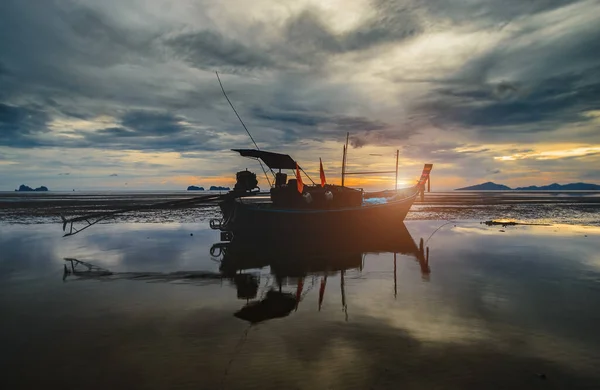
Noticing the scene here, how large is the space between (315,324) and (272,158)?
20.2m

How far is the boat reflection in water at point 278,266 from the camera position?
1083cm

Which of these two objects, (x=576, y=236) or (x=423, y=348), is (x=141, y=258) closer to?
(x=423, y=348)

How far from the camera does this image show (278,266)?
51.6 ft

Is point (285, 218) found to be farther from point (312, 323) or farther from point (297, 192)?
point (312, 323)

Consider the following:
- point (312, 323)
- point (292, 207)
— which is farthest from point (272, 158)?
point (312, 323)

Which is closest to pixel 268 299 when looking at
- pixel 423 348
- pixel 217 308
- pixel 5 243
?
pixel 217 308

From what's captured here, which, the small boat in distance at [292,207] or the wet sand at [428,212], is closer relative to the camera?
the small boat in distance at [292,207]

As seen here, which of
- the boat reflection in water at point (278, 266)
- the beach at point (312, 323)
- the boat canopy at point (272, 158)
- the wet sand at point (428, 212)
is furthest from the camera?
the wet sand at point (428, 212)

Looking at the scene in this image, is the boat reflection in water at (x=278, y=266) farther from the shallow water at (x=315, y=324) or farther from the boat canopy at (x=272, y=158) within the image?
the boat canopy at (x=272, y=158)

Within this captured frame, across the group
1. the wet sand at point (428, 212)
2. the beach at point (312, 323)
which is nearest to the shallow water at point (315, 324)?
the beach at point (312, 323)

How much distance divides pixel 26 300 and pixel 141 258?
6.92 metres

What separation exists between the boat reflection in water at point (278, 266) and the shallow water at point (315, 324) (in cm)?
17

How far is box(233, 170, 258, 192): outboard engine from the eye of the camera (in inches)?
998

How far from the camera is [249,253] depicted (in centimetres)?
1958
